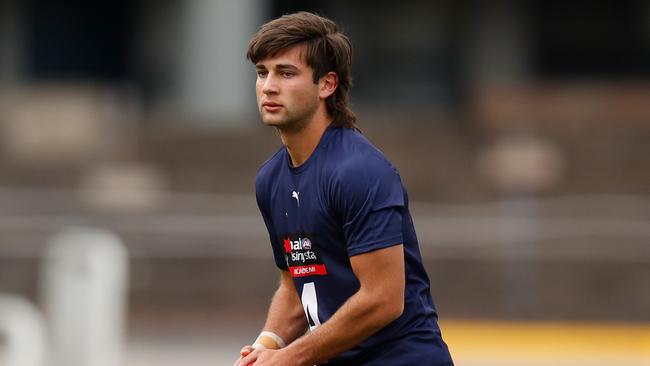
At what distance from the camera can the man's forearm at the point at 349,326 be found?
4.69 meters

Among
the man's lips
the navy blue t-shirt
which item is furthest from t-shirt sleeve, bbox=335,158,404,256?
the man's lips

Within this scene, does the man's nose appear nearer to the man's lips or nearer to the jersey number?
the man's lips

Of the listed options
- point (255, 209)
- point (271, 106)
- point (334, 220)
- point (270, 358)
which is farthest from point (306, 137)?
point (255, 209)

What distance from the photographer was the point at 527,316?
Answer: 18359mm

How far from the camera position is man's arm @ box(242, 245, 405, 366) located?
4684mm

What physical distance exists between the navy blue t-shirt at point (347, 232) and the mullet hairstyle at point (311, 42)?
23 centimetres

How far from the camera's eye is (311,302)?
5.04 m

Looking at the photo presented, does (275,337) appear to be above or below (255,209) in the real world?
above

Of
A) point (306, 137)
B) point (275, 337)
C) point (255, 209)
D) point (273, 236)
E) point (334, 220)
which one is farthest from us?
point (255, 209)

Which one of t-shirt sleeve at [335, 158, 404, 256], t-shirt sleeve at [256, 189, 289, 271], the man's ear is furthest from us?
t-shirt sleeve at [256, 189, 289, 271]

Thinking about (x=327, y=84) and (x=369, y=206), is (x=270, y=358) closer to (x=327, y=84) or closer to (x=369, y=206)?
(x=369, y=206)

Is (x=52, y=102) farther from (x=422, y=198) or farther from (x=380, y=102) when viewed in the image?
(x=380, y=102)

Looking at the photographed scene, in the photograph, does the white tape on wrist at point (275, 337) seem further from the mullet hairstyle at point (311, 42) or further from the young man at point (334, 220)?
the mullet hairstyle at point (311, 42)

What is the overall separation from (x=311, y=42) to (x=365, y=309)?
93 cm
